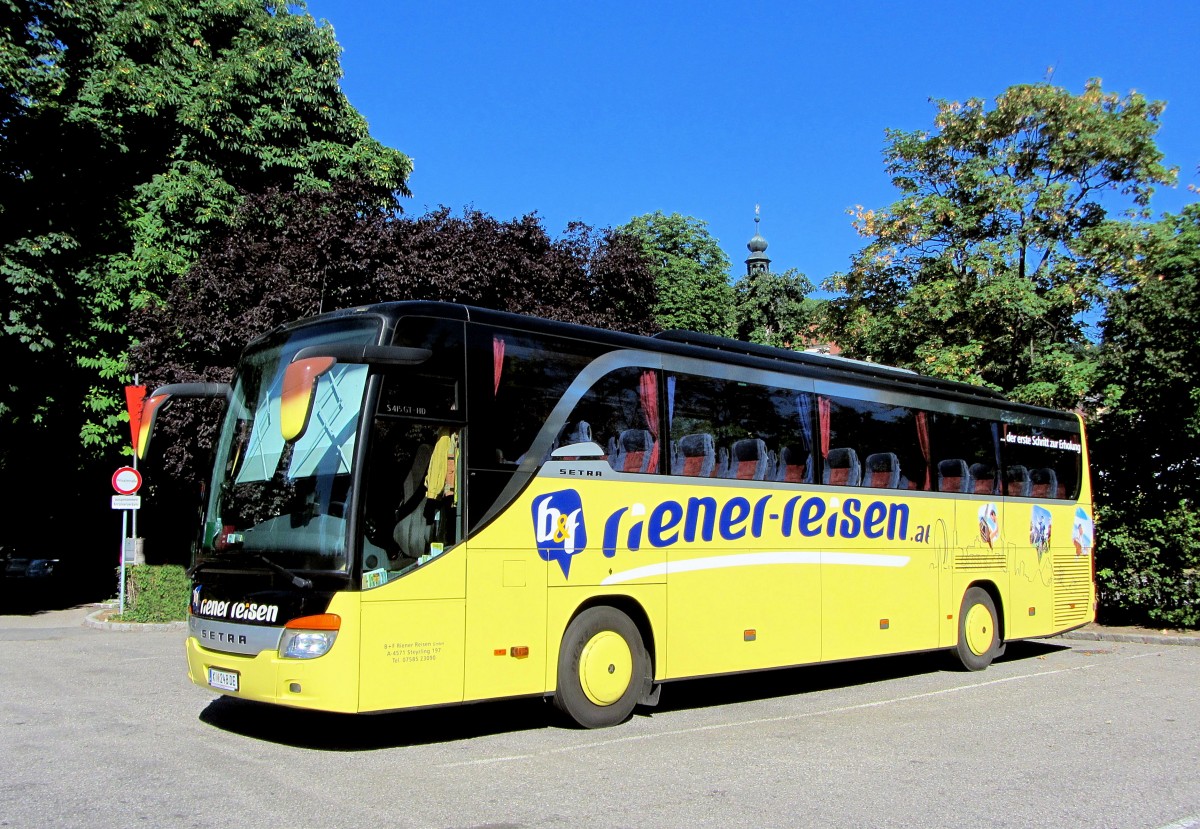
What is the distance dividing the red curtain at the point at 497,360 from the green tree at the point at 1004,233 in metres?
15.5

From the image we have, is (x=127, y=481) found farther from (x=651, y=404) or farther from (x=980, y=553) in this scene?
(x=980, y=553)

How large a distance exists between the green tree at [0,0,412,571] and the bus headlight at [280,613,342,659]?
48.1 ft

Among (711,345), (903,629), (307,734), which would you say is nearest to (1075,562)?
(903,629)

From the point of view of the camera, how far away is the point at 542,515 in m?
8.89

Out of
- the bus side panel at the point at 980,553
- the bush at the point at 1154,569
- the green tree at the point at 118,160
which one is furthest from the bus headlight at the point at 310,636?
the bush at the point at 1154,569

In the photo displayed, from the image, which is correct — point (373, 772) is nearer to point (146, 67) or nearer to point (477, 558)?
point (477, 558)

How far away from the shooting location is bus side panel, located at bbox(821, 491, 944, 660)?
1177 cm

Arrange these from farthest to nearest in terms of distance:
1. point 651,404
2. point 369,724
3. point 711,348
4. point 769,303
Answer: point 769,303
point 711,348
point 651,404
point 369,724

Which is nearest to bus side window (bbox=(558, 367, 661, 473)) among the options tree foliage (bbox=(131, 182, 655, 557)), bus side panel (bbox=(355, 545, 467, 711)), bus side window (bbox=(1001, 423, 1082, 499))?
bus side panel (bbox=(355, 545, 467, 711))

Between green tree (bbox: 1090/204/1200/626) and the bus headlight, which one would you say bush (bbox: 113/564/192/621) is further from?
green tree (bbox: 1090/204/1200/626)

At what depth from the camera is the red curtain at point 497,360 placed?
8625 millimetres

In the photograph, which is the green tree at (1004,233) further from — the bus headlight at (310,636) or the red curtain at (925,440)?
the bus headlight at (310,636)

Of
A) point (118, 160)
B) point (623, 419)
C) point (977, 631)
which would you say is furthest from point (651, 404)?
point (118, 160)

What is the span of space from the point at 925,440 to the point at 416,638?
307 inches
